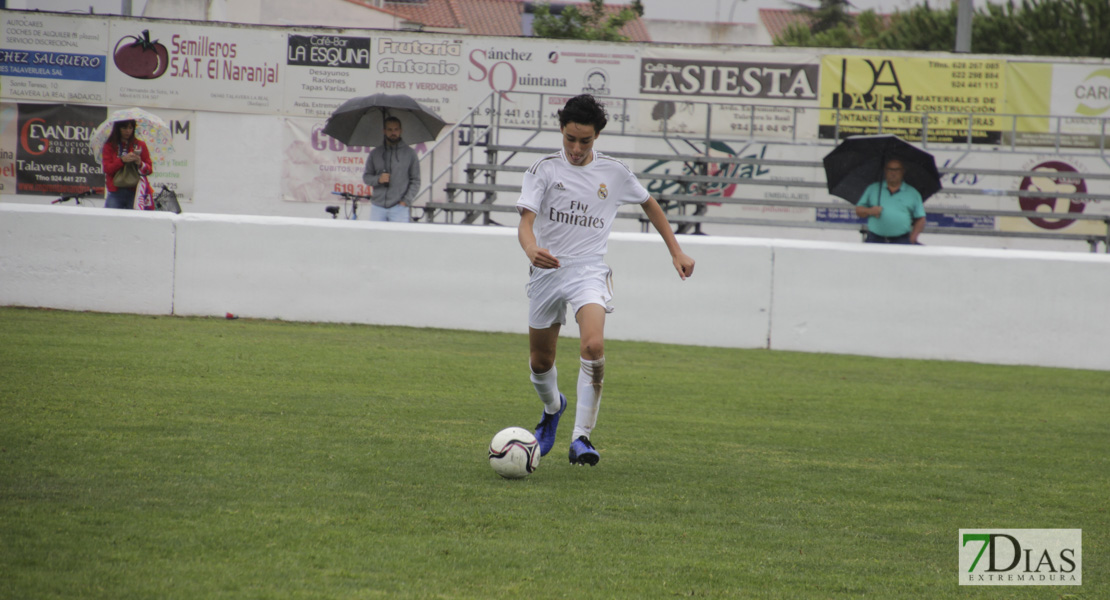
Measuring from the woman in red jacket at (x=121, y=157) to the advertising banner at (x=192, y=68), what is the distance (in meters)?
10.6

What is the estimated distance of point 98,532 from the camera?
417 centimetres

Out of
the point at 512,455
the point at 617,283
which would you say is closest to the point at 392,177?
the point at 617,283

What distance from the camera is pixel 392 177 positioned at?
46.0 ft

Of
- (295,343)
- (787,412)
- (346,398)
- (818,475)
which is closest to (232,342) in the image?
(295,343)

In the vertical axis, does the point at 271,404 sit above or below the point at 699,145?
below

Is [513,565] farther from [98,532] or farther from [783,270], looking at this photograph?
[783,270]

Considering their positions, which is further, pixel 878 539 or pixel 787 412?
pixel 787 412

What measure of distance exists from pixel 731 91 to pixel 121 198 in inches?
540

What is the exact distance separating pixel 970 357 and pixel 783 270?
229 centimetres

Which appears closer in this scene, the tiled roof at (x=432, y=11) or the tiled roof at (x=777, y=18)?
the tiled roof at (x=432, y=11)

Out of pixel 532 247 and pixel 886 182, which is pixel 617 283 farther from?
pixel 532 247

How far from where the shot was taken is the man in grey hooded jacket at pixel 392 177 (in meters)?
13.9
